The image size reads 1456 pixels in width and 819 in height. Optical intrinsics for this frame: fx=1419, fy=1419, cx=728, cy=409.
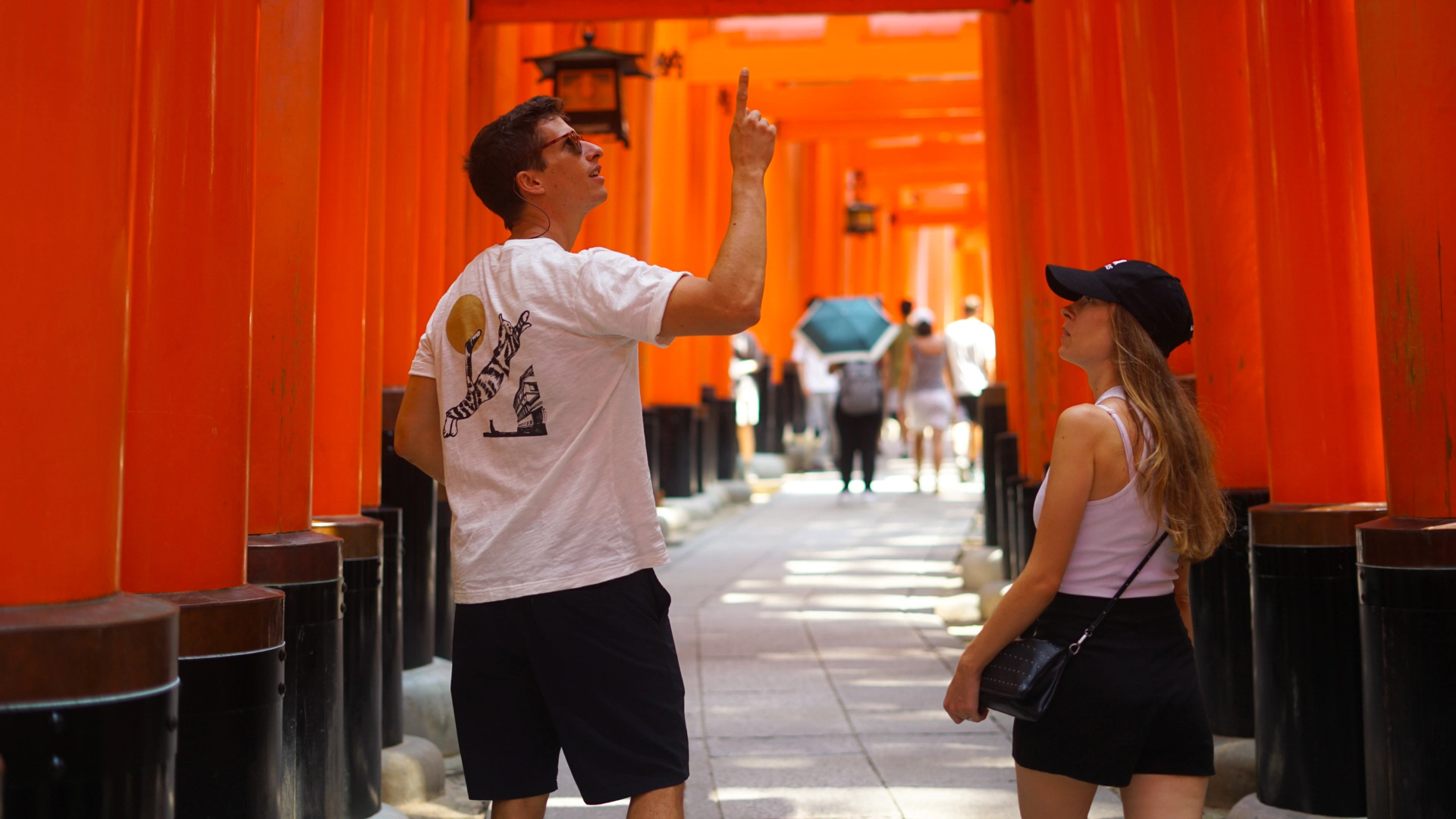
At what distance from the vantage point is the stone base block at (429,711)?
496 cm

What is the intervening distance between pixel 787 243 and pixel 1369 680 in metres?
20.4

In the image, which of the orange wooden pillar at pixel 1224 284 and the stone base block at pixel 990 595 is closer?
the orange wooden pillar at pixel 1224 284

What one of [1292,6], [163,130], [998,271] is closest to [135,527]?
[163,130]

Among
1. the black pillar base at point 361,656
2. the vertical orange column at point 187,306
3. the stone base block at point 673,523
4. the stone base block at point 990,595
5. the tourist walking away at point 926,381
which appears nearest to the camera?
the vertical orange column at point 187,306

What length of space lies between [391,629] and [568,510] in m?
2.45

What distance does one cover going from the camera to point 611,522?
7.80 ft

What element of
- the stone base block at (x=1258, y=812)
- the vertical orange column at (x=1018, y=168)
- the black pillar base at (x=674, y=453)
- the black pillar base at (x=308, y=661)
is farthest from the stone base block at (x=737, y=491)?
the black pillar base at (x=308, y=661)

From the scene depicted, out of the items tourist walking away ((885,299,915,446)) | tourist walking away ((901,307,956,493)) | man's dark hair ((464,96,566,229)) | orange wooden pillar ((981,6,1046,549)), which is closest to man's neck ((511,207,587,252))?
man's dark hair ((464,96,566,229))

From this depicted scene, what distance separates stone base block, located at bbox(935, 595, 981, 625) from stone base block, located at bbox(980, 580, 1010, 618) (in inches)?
4.8

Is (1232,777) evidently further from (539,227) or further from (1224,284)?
(539,227)

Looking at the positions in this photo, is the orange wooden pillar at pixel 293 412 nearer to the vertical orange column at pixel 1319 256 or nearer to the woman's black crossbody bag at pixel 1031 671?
the woman's black crossbody bag at pixel 1031 671

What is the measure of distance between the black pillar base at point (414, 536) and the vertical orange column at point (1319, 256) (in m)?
2.99

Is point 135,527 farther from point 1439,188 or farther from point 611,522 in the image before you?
point 1439,188

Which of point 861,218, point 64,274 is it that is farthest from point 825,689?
point 861,218
